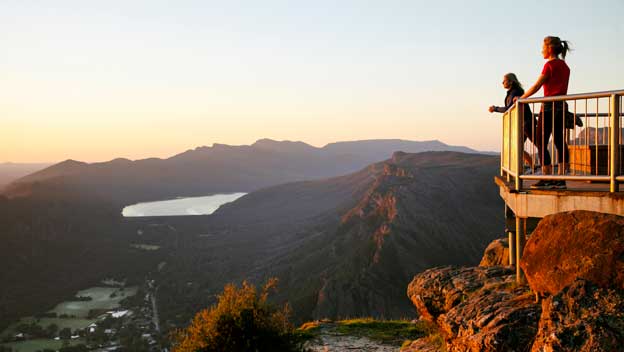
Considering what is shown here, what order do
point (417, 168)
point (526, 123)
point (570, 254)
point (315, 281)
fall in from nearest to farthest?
point (570, 254)
point (526, 123)
point (315, 281)
point (417, 168)

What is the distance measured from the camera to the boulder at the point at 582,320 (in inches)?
180

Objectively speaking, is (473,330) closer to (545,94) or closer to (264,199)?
(545,94)

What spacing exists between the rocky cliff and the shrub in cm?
386

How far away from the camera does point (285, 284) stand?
273ft

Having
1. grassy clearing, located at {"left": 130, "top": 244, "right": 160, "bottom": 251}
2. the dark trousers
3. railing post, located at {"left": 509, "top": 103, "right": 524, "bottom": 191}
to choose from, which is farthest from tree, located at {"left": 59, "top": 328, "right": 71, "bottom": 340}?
the dark trousers

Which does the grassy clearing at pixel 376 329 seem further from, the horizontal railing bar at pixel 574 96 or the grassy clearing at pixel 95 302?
the grassy clearing at pixel 95 302

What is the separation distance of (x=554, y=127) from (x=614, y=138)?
3.29ft

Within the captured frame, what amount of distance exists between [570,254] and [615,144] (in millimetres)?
1608

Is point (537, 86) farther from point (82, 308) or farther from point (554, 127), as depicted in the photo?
point (82, 308)

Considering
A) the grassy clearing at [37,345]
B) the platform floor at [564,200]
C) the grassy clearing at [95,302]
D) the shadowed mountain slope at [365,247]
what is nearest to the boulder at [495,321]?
the platform floor at [564,200]

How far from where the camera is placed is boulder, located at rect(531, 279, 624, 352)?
456cm

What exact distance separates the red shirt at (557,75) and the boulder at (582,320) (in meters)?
3.06

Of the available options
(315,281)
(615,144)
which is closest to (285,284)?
(315,281)

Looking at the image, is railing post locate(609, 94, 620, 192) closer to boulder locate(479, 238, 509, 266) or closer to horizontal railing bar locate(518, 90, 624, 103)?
horizontal railing bar locate(518, 90, 624, 103)
